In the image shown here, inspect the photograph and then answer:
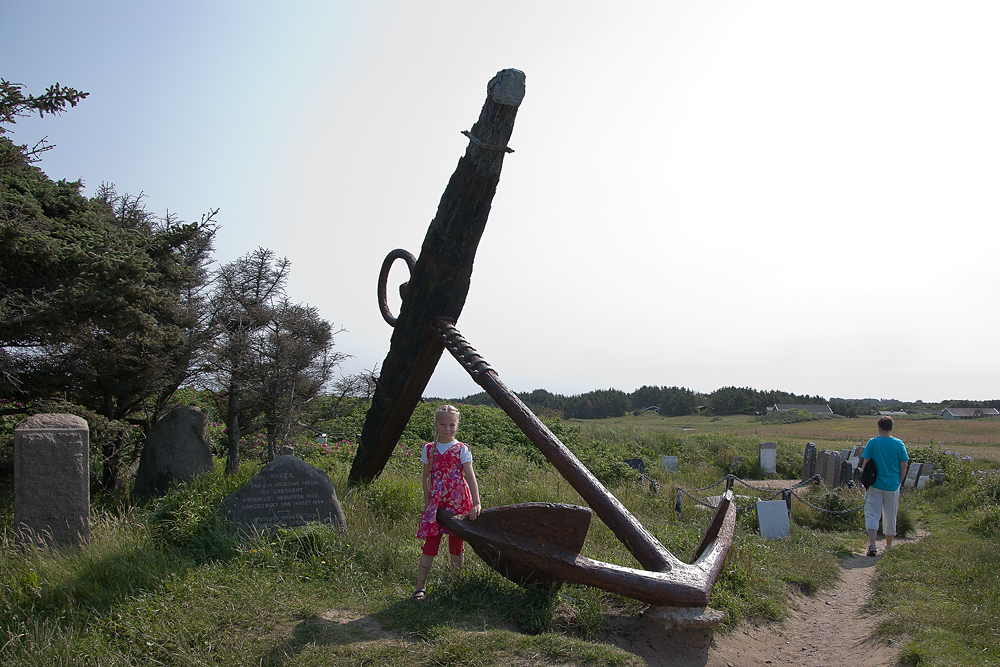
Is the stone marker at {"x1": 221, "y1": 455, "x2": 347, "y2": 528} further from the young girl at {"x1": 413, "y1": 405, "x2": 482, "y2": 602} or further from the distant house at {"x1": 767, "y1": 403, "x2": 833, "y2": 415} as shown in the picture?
the distant house at {"x1": 767, "y1": 403, "x2": 833, "y2": 415}

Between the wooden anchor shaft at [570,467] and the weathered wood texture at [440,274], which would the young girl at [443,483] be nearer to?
the wooden anchor shaft at [570,467]

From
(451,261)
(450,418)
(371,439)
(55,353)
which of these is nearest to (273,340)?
(371,439)

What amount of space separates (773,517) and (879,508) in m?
1.07

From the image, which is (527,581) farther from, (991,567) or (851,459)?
(851,459)

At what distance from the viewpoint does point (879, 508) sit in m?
6.36

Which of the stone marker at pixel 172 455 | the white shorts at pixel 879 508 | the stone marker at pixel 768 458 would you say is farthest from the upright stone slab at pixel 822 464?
the stone marker at pixel 172 455

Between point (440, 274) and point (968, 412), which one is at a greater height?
point (440, 274)

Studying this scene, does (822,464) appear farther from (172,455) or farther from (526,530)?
(172,455)

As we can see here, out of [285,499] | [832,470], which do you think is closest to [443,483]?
[285,499]

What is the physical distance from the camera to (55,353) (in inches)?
222

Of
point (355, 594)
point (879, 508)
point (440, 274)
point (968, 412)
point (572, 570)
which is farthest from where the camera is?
point (968, 412)

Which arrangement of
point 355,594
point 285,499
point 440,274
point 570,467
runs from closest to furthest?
point 355,594, point 570,467, point 285,499, point 440,274

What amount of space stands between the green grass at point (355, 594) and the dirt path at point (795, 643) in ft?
0.44

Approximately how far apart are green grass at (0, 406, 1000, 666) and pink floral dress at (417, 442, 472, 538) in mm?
396
